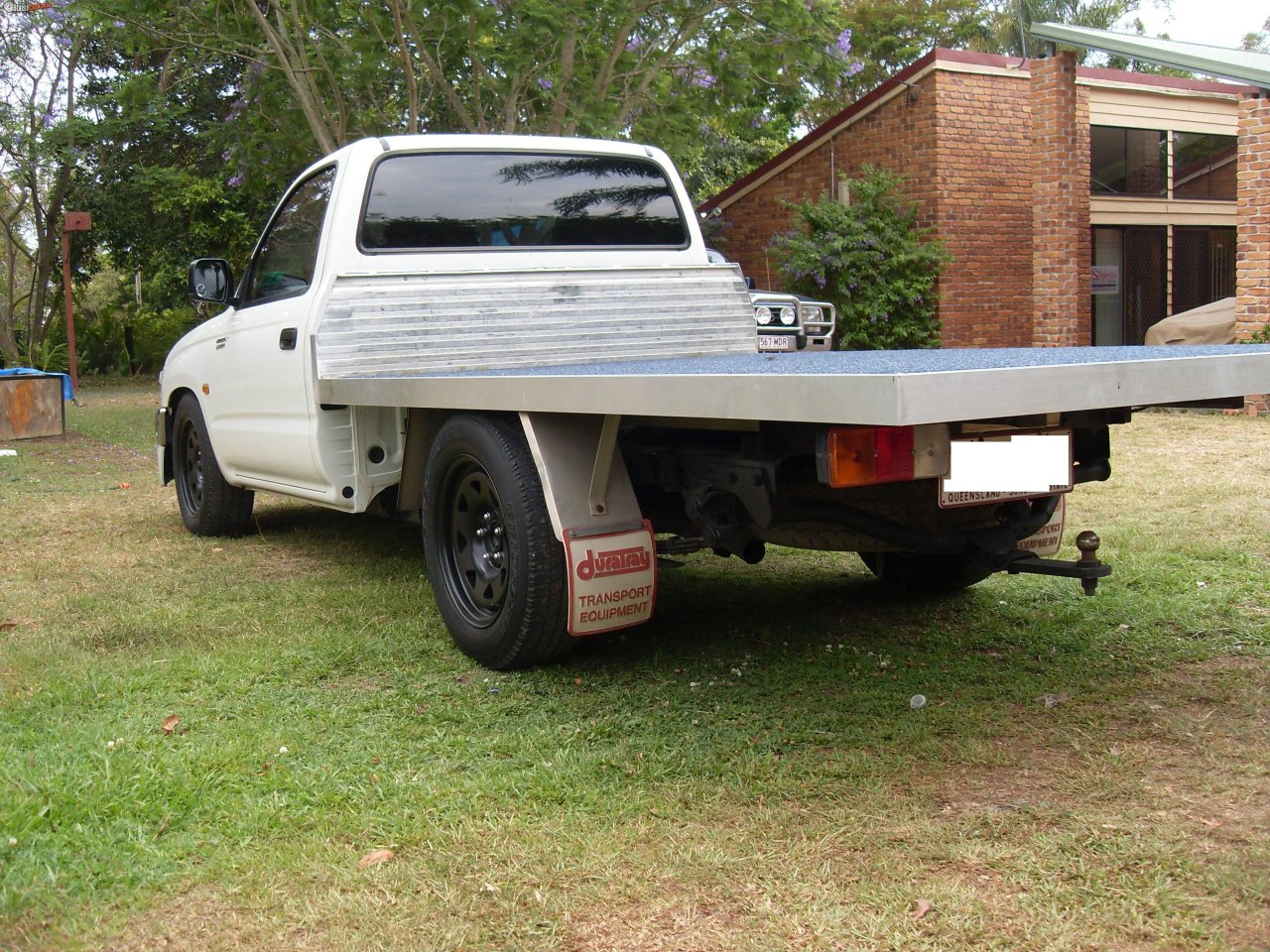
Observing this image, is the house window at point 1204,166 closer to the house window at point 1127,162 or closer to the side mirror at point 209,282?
the house window at point 1127,162

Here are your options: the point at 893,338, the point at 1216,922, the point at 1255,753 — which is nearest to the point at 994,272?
the point at 893,338

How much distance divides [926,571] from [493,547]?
6.02ft

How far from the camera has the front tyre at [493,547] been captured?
380cm

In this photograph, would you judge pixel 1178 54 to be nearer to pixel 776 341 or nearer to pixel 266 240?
pixel 776 341

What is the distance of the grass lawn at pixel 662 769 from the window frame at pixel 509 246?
1.49 meters

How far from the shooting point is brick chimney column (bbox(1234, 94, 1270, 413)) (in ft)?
37.9

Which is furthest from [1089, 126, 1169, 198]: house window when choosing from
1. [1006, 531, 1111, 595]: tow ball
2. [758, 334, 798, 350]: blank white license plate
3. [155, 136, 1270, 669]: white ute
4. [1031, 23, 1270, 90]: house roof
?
[1006, 531, 1111, 595]: tow ball

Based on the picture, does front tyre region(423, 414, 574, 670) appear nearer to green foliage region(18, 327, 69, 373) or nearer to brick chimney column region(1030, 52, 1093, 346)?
brick chimney column region(1030, 52, 1093, 346)

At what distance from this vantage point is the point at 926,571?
4949 millimetres

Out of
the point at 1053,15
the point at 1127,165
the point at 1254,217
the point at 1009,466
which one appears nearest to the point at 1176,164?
the point at 1127,165

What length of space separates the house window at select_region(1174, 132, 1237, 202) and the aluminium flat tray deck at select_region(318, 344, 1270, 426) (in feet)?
49.5

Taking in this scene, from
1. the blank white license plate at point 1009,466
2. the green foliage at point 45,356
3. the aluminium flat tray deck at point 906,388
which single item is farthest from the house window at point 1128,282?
the green foliage at point 45,356

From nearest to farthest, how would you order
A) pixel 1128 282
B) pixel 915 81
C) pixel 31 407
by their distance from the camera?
1. pixel 31 407
2. pixel 915 81
3. pixel 1128 282

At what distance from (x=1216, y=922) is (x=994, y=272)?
13.3m
